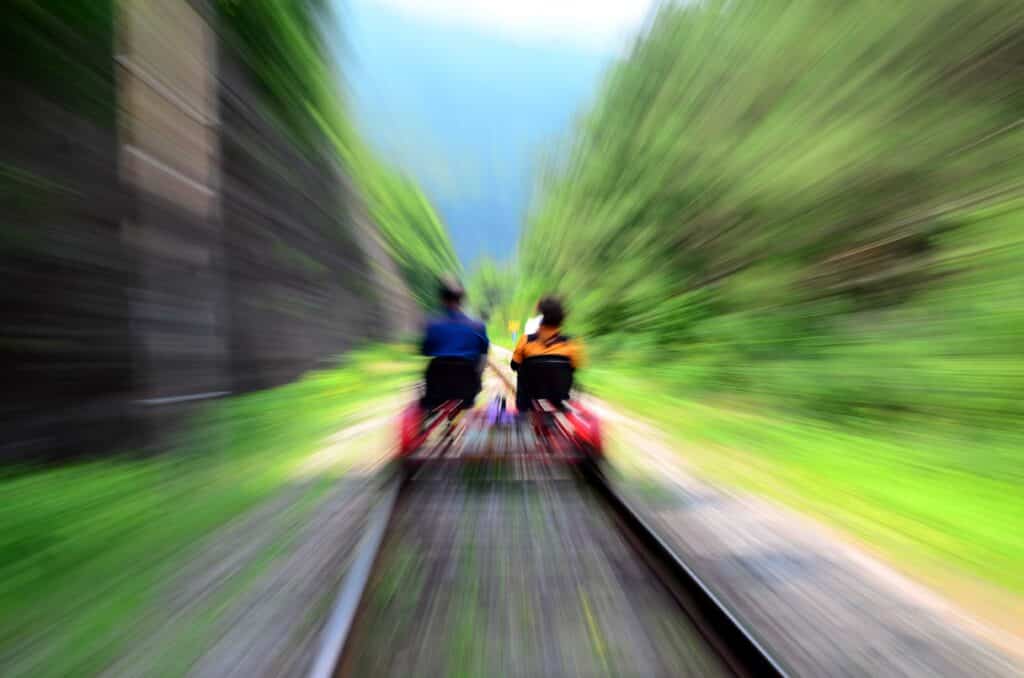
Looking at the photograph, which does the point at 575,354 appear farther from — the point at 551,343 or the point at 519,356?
the point at 519,356

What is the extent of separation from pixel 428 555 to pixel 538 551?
56cm

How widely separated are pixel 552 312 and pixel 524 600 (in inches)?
98.3

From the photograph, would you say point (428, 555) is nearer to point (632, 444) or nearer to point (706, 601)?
point (706, 601)

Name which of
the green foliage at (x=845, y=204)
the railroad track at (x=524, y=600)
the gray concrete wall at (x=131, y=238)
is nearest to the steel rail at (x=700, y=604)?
the railroad track at (x=524, y=600)

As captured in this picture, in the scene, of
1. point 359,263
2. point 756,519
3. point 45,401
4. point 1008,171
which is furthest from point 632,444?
point 359,263

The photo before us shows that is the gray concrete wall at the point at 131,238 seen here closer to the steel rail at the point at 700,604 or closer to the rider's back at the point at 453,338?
the rider's back at the point at 453,338

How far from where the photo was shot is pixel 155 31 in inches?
183

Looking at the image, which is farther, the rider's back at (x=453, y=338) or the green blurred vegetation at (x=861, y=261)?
the rider's back at (x=453, y=338)

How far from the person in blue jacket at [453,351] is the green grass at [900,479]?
2119 mm

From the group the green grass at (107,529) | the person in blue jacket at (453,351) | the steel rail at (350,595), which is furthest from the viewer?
the person in blue jacket at (453,351)

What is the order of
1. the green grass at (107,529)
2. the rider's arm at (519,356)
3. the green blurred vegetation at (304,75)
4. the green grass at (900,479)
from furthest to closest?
the green blurred vegetation at (304,75) < the rider's arm at (519,356) < the green grass at (900,479) < the green grass at (107,529)

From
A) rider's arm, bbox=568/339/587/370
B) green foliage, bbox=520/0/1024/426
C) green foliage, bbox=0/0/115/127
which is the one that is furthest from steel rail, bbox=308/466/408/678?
green foliage, bbox=520/0/1024/426

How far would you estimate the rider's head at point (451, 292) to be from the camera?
14.2 ft

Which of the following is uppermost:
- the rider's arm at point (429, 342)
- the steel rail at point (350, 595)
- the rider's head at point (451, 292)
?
the rider's head at point (451, 292)
